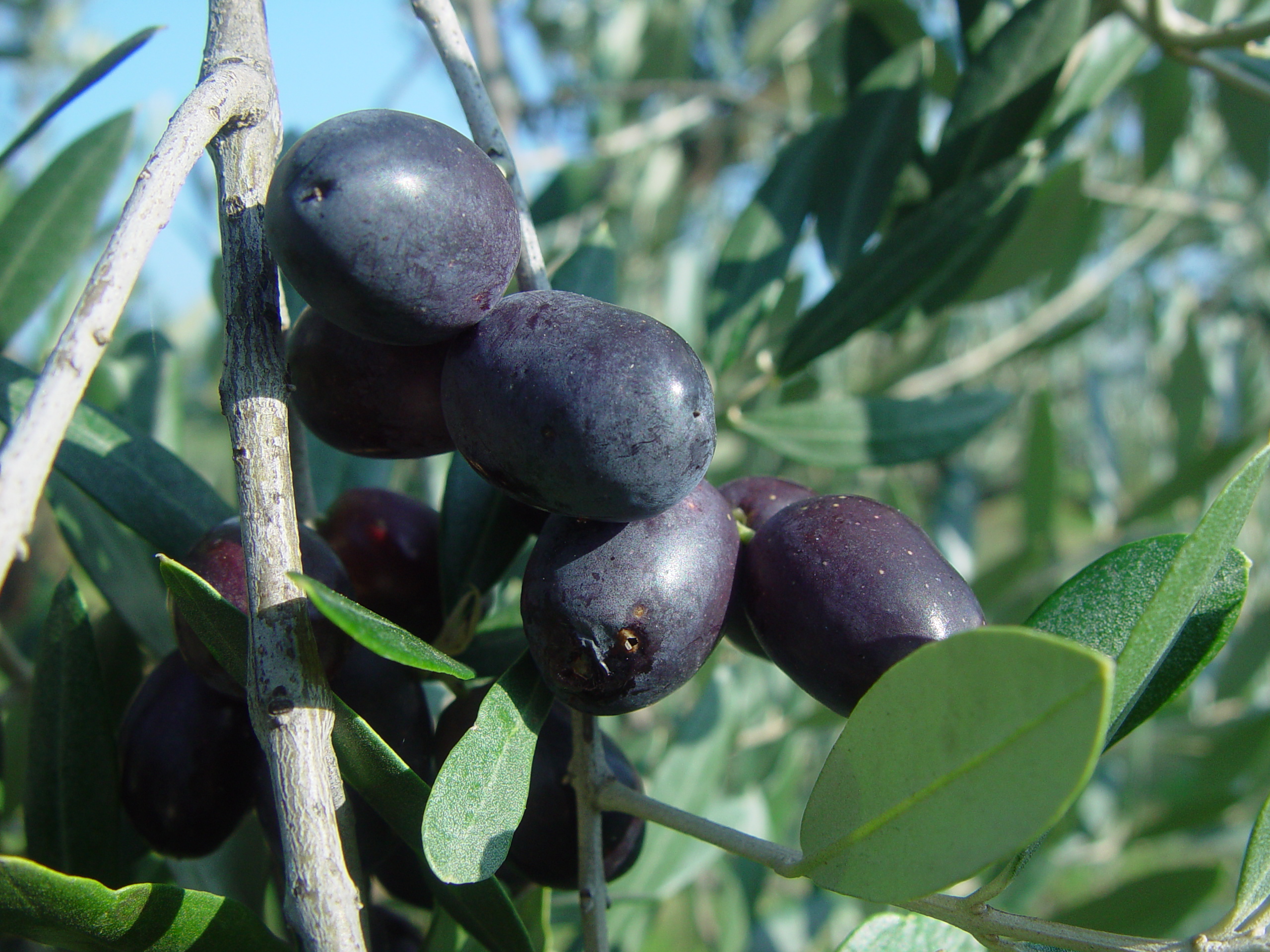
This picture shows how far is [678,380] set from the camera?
0.57m

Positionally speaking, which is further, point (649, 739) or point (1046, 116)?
point (649, 739)

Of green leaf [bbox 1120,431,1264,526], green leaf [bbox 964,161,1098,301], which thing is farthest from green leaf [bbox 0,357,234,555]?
green leaf [bbox 1120,431,1264,526]

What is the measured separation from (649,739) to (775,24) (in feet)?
5.14

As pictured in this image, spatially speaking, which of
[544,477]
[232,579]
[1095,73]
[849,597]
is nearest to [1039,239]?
[1095,73]

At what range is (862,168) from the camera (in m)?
1.12

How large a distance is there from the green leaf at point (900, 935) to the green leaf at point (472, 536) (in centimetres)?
40

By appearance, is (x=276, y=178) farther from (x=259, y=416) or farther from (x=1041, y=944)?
(x=1041, y=944)

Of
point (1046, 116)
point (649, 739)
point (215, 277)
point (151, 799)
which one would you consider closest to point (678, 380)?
point (151, 799)

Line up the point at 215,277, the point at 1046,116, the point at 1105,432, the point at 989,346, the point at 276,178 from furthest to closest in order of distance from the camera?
1. the point at 1105,432
2. the point at 989,346
3. the point at 215,277
4. the point at 1046,116
5. the point at 276,178

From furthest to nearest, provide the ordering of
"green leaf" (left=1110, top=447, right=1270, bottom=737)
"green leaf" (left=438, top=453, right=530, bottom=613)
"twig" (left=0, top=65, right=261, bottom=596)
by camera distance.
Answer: "green leaf" (left=438, top=453, right=530, bottom=613)
"green leaf" (left=1110, top=447, right=1270, bottom=737)
"twig" (left=0, top=65, right=261, bottom=596)

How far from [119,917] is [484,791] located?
23 centimetres

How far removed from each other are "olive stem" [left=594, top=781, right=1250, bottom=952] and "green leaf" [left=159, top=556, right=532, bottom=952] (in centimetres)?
15

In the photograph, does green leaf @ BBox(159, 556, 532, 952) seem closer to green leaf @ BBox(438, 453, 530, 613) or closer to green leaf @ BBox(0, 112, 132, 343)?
green leaf @ BBox(438, 453, 530, 613)

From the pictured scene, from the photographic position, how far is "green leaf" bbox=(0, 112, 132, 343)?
1.09 metres
